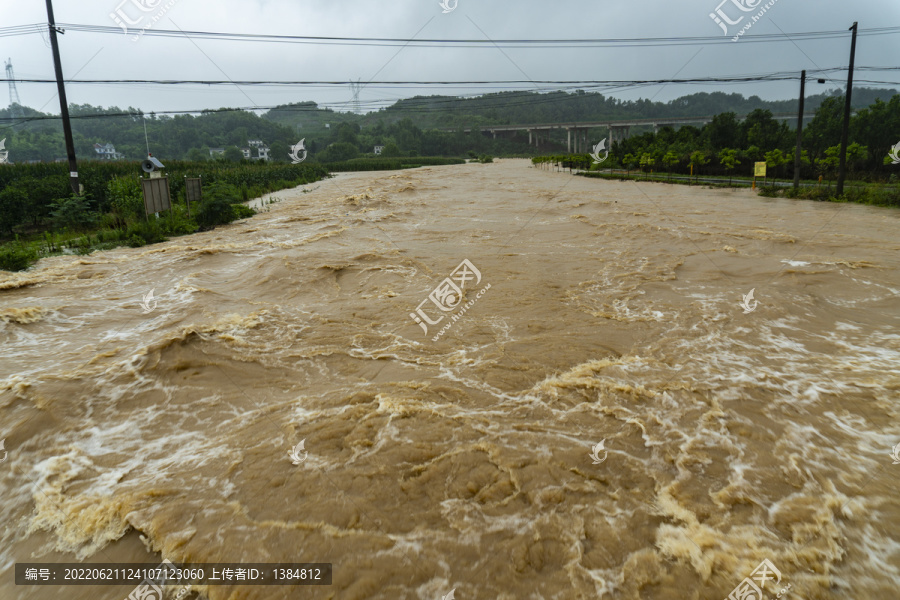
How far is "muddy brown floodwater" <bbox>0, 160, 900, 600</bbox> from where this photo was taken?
3.89 metres

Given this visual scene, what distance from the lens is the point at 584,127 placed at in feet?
302

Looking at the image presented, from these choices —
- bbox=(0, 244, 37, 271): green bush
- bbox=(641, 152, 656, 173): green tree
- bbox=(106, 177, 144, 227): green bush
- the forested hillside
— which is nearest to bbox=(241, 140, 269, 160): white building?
the forested hillside

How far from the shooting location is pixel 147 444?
5.30m

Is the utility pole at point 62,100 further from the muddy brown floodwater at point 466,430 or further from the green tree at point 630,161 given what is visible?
the green tree at point 630,161

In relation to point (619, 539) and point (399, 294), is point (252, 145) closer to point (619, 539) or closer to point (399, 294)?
point (399, 294)

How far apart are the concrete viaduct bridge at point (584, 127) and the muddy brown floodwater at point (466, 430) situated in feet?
225

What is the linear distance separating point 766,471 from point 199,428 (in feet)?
20.1

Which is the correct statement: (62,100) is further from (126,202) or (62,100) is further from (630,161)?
(630,161)

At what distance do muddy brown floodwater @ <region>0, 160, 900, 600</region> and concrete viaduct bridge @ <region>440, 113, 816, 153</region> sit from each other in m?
68.6


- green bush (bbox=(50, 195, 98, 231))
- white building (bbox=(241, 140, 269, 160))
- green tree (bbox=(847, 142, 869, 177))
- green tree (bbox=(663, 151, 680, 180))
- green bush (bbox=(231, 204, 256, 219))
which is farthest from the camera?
white building (bbox=(241, 140, 269, 160))

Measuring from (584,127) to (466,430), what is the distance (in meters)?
96.5

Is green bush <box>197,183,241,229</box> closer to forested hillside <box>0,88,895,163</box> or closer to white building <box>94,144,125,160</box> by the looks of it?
forested hillside <box>0,88,895,163</box>

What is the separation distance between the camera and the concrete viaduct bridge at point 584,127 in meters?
79.6

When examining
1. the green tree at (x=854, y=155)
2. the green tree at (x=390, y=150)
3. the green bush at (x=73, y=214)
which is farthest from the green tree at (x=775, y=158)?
the green tree at (x=390, y=150)
